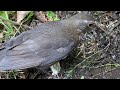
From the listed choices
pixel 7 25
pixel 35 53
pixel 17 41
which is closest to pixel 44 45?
pixel 35 53

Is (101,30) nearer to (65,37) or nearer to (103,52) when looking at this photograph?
(103,52)

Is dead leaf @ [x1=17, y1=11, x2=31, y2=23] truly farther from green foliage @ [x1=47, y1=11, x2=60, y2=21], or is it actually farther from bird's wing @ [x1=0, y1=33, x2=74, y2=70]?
bird's wing @ [x1=0, y1=33, x2=74, y2=70]

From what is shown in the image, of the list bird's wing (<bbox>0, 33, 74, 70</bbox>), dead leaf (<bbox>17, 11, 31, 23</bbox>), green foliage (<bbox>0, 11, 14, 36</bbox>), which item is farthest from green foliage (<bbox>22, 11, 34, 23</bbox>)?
bird's wing (<bbox>0, 33, 74, 70</bbox>)

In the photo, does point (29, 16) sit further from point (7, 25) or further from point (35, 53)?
point (35, 53)

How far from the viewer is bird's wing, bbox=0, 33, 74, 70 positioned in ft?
12.8

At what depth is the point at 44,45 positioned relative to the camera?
13.4ft

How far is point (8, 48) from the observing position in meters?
4.07

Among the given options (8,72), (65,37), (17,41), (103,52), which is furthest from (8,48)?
(103,52)

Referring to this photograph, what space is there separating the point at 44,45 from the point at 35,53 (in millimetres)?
174

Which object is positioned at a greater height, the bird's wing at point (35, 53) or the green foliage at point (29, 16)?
the green foliage at point (29, 16)

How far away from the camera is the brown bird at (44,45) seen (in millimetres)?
3939

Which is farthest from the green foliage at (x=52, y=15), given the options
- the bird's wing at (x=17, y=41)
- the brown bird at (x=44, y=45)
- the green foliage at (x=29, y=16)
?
the bird's wing at (x=17, y=41)

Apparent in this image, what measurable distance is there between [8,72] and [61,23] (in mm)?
1052

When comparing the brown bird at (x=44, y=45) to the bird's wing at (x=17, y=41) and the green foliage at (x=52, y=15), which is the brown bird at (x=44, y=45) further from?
the green foliage at (x=52, y=15)
